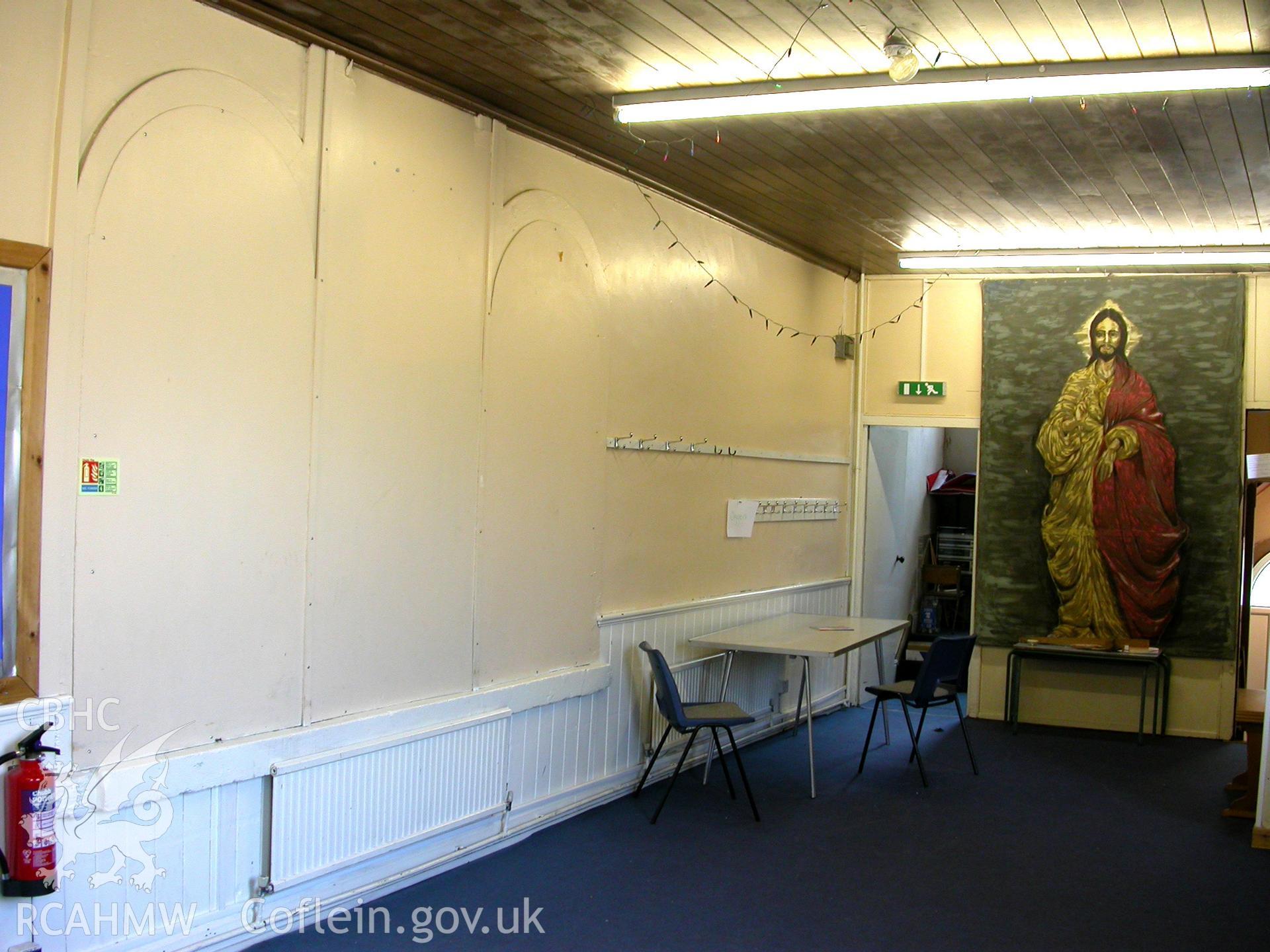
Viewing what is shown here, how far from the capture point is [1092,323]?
25.1 ft

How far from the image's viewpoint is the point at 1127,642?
736 cm

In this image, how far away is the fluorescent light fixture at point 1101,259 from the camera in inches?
272

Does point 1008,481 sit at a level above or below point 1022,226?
below

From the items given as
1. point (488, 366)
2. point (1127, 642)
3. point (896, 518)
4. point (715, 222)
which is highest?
point (715, 222)

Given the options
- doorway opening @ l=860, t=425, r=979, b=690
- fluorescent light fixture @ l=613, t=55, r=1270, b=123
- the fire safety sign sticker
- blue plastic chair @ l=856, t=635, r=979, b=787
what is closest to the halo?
doorway opening @ l=860, t=425, r=979, b=690

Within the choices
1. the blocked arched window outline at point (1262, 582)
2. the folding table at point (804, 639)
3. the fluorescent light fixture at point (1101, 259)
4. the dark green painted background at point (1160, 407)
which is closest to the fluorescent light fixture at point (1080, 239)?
the fluorescent light fixture at point (1101, 259)

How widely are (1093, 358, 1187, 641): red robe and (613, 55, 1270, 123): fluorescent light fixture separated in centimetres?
380

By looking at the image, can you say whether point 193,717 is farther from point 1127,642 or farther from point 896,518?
point 896,518

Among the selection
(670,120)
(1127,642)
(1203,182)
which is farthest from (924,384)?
(670,120)

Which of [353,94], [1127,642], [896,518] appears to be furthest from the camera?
[896,518]

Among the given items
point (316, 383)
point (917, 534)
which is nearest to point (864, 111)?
point (316, 383)

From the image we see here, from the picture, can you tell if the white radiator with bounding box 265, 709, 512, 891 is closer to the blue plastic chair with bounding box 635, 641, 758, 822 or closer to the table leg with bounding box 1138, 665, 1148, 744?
the blue plastic chair with bounding box 635, 641, 758, 822

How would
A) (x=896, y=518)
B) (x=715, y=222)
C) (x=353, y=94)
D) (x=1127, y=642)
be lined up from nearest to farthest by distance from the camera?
(x=353, y=94), (x=715, y=222), (x=1127, y=642), (x=896, y=518)

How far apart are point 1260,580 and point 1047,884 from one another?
6876mm
